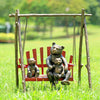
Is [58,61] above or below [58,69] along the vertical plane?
above

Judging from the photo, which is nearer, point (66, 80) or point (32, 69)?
point (66, 80)

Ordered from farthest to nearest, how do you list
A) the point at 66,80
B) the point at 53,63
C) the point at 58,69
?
1. the point at 53,63
2. the point at 58,69
3. the point at 66,80

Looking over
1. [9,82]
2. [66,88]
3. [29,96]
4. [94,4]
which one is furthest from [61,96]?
[94,4]

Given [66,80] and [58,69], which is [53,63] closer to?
[58,69]

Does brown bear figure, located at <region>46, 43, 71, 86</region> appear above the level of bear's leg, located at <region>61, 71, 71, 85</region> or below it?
above

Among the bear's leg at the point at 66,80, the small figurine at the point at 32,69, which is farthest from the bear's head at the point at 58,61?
the small figurine at the point at 32,69

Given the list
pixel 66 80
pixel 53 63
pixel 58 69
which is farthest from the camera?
pixel 53 63

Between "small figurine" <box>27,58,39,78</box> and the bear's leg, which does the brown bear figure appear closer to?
the bear's leg

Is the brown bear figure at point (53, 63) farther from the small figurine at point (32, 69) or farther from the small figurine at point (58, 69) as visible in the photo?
the small figurine at point (32, 69)

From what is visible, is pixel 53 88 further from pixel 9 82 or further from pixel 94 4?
pixel 94 4

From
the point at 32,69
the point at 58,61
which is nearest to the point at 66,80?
the point at 58,61

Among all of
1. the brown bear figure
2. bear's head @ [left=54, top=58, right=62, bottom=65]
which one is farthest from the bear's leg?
bear's head @ [left=54, top=58, right=62, bottom=65]

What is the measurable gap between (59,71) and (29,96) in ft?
3.39

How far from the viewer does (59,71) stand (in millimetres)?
5570
